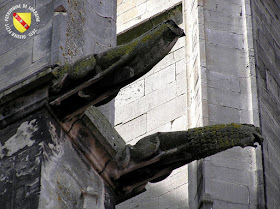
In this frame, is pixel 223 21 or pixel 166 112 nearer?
pixel 166 112

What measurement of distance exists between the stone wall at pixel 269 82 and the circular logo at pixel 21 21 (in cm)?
348

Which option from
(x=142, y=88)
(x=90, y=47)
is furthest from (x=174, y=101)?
(x=90, y=47)

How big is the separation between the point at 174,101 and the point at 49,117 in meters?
4.82

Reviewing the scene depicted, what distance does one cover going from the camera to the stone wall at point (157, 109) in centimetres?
1368

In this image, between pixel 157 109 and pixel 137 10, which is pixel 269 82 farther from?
pixel 137 10

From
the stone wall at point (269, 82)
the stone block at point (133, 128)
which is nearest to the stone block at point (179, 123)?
→ the stone block at point (133, 128)

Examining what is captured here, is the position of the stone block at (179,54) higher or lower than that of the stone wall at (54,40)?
higher

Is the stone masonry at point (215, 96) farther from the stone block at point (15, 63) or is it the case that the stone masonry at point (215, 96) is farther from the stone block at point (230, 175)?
the stone block at point (15, 63)

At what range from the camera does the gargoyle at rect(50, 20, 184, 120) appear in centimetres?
963

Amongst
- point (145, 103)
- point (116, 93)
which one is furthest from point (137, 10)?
point (116, 93)

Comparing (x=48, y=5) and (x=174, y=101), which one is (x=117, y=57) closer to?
(x=48, y=5)

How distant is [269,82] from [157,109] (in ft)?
4.39

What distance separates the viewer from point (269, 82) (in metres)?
14.4

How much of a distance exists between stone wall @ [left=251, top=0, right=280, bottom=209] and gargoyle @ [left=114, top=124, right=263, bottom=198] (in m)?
2.83
